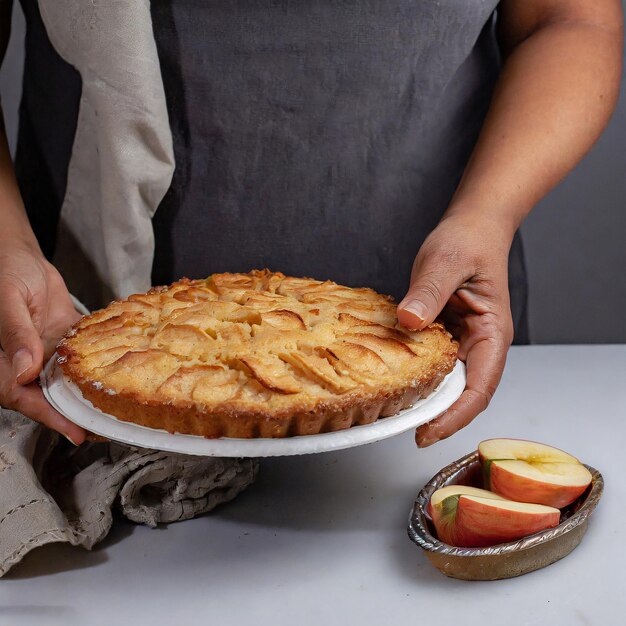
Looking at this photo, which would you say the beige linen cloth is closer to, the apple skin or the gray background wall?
the apple skin

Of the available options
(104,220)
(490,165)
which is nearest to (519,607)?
(490,165)

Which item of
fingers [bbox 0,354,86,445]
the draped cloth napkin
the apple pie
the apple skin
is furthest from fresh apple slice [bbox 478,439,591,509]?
fingers [bbox 0,354,86,445]

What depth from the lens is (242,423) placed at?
36.1 inches

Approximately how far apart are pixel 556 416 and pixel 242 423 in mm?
666

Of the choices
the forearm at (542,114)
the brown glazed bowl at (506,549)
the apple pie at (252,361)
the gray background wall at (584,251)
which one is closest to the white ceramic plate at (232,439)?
the apple pie at (252,361)

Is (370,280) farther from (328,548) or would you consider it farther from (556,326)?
(556,326)

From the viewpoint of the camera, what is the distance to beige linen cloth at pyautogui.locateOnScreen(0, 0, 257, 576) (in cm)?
103

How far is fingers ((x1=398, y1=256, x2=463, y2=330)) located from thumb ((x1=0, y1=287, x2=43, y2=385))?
457 millimetres

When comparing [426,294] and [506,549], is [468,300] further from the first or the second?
[506,549]

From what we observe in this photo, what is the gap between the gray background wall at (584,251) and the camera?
2412 millimetres

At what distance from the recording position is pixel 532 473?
1.00m

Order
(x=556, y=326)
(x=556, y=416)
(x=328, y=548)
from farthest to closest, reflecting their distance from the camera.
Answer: (x=556, y=326)
(x=556, y=416)
(x=328, y=548)

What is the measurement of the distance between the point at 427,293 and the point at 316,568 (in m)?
0.37

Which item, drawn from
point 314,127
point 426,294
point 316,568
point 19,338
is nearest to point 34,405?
point 19,338
